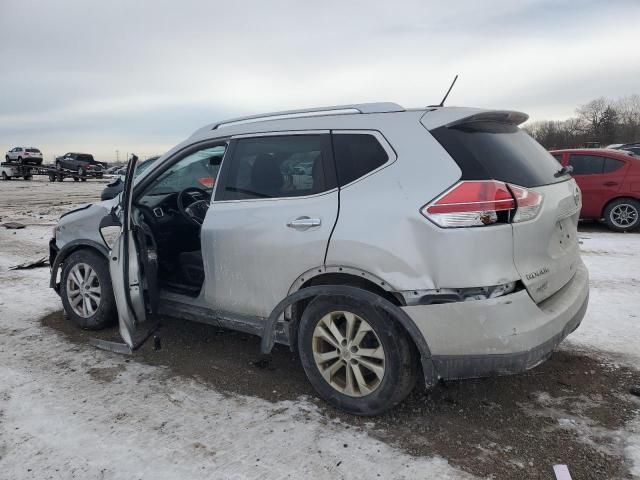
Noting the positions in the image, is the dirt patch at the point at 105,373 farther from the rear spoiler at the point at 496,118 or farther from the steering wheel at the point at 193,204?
the rear spoiler at the point at 496,118

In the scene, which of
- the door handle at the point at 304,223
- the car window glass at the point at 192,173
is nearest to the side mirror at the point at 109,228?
the car window glass at the point at 192,173

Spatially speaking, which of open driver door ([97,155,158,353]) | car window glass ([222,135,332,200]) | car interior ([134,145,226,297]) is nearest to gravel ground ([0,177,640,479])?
open driver door ([97,155,158,353])

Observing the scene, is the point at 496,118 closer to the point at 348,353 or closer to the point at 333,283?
the point at 333,283

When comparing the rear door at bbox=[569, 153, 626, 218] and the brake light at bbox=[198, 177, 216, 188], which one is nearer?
the brake light at bbox=[198, 177, 216, 188]

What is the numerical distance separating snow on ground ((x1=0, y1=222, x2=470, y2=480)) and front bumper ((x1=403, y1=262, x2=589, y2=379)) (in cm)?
52

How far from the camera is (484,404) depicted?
3051mm

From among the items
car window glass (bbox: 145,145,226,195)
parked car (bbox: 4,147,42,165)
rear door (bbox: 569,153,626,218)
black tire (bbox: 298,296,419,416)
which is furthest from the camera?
parked car (bbox: 4,147,42,165)

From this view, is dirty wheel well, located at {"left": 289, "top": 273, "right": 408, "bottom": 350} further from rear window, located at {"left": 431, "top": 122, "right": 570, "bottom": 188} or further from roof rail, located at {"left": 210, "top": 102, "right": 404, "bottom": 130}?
roof rail, located at {"left": 210, "top": 102, "right": 404, "bottom": 130}

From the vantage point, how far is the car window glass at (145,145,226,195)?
148 inches

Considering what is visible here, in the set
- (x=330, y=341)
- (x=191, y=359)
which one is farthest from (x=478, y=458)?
(x=191, y=359)

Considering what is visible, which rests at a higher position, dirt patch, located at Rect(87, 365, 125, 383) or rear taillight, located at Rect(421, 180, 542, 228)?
rear taillight, located at Rect(421, 180, 542, 228)

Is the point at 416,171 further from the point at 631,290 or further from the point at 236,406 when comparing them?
the point at 631,290

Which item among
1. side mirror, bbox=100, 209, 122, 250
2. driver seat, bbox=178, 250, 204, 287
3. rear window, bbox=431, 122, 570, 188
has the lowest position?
driver seat, bbox=178, 250, 204, 287

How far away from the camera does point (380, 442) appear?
266 centimetres
